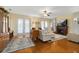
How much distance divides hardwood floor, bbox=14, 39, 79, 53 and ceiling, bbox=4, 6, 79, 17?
86cm

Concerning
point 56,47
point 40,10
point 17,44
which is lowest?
point 56,47

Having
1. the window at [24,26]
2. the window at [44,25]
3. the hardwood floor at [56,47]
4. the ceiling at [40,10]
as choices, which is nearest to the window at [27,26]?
the window at [24,26]

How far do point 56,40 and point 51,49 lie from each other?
325 millimetres

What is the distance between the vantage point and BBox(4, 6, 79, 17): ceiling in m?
2.28

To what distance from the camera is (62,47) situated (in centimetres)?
256

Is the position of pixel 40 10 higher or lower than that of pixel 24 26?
higher

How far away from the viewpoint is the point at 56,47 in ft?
8.48

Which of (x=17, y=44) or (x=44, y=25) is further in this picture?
(x=17, y=44)

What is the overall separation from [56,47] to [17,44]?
1.19 meters

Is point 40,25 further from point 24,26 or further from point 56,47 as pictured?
point 56,47

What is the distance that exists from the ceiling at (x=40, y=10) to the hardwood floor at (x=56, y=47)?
2.84 ft

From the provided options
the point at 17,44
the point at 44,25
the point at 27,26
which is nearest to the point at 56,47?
the point at 44,25
